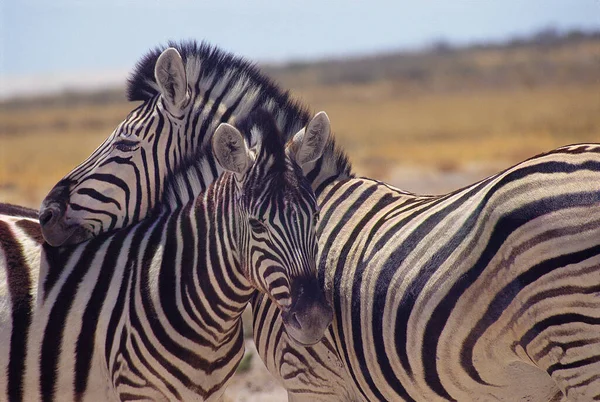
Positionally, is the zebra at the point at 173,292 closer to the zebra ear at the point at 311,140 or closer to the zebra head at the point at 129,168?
the zebra ear at the point at 311,140

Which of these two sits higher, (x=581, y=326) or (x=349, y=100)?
(x=349, y=100)

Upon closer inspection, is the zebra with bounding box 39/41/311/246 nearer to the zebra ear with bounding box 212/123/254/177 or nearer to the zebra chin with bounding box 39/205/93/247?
the zebra chin with bounding box 39/205/93/247

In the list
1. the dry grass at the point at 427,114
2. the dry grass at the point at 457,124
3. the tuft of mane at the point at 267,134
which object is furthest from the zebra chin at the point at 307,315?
the dry grass at the point at 457,124

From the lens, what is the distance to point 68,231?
4480mm

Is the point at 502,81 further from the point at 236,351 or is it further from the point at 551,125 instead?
the point at 236,351

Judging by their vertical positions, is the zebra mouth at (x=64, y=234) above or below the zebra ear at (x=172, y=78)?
below

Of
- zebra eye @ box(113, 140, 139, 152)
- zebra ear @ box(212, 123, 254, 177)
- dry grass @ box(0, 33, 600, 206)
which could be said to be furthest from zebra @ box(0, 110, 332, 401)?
dry grass @ box(0, 33, 600, 206)

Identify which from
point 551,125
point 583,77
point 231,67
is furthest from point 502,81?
point 231,67

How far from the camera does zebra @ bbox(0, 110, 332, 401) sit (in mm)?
3936

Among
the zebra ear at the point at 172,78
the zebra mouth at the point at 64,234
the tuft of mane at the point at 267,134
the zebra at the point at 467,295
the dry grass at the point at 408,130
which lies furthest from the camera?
the dry grass at the point at 408,130

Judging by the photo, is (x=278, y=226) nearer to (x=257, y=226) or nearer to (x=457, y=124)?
(x=257, y=226)

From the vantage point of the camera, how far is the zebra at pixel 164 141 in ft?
15.0

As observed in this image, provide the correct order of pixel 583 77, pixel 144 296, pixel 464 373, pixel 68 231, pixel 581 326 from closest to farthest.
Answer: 1. pixel 581 326
2. pixel 464 373
3. pixel 144 296
4. pixel 68 231
5. pixel 583 77

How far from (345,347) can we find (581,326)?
1.27 m
